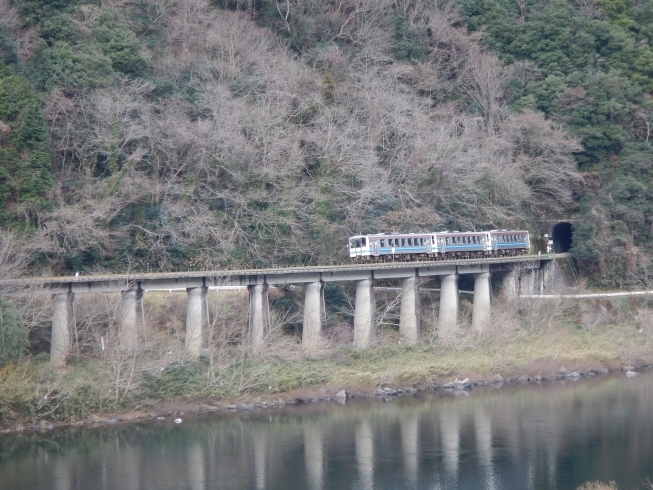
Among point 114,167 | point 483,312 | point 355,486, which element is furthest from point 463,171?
point 355,486

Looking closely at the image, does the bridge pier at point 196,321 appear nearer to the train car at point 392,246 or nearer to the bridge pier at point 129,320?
the bridge pier at point 129,320

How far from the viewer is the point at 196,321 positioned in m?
40.9

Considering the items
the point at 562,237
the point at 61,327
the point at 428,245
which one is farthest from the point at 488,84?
the point at 61,327

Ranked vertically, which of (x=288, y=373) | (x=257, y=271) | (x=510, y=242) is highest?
(x=510, y=242)

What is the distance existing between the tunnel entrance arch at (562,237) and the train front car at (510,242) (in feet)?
19.0

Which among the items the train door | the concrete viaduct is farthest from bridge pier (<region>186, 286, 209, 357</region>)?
the train door

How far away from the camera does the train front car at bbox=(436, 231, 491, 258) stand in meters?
49.4

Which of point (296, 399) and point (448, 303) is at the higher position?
point (448, 303)

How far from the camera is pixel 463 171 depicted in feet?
178

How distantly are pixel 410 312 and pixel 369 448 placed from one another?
14.5 m

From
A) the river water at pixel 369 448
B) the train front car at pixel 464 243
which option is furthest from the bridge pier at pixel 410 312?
the river water at pixel 369 448

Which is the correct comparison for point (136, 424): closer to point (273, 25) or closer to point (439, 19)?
point (273, 25)

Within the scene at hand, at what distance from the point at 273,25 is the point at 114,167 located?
65.2 ft

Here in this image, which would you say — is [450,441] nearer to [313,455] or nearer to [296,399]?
[313,455]
